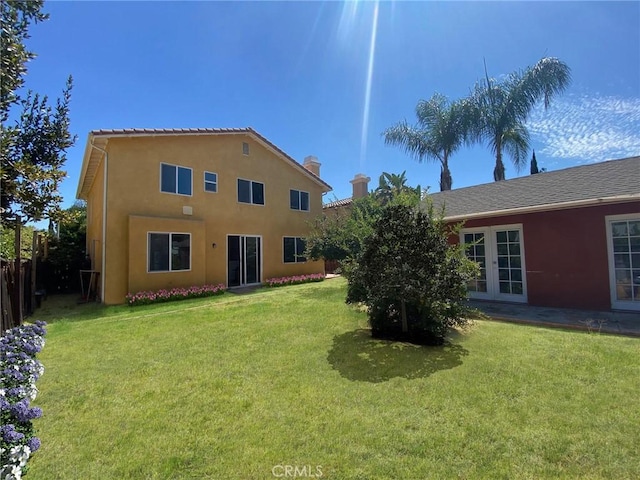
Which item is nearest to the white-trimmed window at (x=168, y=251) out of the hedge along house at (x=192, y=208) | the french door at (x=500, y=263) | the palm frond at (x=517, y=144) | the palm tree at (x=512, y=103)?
the hedge along house at (x=192, y=208)

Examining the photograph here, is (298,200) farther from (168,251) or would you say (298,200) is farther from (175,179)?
(168,251)

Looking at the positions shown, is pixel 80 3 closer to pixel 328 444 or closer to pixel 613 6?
pixel 328 444

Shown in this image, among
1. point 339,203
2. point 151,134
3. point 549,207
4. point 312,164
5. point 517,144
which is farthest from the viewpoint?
point 339,203

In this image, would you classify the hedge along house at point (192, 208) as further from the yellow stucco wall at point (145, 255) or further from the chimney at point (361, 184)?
the chimney at point (361, 184)

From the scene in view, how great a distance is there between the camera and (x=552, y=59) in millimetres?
18516

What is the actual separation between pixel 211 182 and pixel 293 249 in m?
5.69

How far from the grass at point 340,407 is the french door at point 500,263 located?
386cm

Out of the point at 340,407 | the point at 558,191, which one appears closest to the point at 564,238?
the point at 558,191

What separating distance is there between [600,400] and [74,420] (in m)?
5.81

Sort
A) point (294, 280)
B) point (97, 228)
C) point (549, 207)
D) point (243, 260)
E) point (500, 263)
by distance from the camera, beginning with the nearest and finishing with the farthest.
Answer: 1. point (549, 207)
2. point (500, 263)
3. point (97, 228)
4. point (243, 260)
5. point (294, 280)

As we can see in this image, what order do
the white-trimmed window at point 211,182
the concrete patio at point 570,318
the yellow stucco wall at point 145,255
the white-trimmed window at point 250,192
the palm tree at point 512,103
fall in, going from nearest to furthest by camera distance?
the concrete patio at point 570,318 → the yellow stucco wall at point 145,255 → the white-trimmed window at point 211,182 → the white-trimmed window at point 250,192 → the palm tree at point 512,103

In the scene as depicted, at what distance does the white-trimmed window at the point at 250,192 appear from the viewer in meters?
15.7

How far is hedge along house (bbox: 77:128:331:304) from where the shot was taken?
11.7 metres

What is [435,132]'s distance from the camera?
22.0 m
